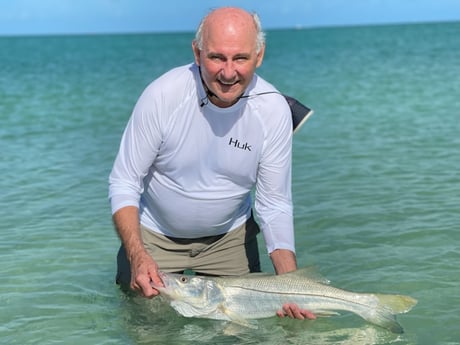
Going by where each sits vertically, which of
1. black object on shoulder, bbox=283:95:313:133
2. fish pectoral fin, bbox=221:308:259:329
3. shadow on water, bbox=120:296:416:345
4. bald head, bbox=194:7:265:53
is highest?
bald head, bbox=194:7:265:53

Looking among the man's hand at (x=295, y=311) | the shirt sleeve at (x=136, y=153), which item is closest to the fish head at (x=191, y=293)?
the man's hand at (x=295, y=311)

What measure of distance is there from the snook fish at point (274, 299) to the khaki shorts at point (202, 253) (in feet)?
2.90

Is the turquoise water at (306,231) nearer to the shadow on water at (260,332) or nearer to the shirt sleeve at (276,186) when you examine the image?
the shadow on water at (260,332)

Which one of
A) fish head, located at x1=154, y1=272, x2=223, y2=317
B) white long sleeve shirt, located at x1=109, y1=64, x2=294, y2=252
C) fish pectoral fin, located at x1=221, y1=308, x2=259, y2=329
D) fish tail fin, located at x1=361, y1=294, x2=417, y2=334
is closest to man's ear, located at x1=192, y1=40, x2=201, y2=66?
white long sleeve shirt, located at x1=109, y1=64, x2=294, y2=252

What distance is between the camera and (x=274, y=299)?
4.85m

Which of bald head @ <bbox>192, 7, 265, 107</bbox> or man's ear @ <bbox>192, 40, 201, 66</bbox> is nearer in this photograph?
bald head @ <bbox>192, 7, 265, 107</bbox>

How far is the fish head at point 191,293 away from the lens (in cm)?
466

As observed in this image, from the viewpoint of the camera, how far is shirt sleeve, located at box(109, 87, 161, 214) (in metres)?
4.94

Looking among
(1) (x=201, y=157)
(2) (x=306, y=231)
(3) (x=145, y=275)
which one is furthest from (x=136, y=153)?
(2) (x=306, y=231)

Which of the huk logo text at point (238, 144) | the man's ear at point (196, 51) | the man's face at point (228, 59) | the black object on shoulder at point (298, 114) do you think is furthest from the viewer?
the black object on shoulder at point (298, 114)

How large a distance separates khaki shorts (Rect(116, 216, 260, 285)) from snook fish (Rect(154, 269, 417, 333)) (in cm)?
88

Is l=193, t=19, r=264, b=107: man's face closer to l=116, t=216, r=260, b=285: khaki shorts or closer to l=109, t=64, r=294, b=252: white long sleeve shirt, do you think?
l=109, t=64, r=294, b=252: white long sleeve shirt

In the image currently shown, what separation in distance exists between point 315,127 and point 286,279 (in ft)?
39.2

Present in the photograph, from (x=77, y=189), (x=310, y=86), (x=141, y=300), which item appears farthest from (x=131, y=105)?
(x=141, y=300)
